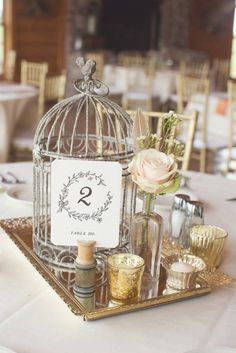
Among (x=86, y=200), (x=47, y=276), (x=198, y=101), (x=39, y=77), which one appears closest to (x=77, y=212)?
(x=86, y=200)

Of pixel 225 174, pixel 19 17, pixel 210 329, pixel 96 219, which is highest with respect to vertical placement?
pixel 19 17

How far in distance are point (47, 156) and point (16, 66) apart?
20.4 feet

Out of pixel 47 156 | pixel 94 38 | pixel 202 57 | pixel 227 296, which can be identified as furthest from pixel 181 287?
pixel 202 57

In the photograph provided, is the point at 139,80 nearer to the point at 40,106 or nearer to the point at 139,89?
the point at 139,89

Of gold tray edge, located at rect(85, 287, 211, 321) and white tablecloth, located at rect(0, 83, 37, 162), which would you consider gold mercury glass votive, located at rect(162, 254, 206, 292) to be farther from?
white tablecloth, located at rect(0, 83, 37, 162)

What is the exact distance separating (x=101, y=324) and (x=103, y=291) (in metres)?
0.12

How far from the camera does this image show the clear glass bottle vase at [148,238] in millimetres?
1079

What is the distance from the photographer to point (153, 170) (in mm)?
976

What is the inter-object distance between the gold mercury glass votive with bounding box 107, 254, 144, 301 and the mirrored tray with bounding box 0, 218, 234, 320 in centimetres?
2

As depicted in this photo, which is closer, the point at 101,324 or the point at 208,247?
the point at 101,324

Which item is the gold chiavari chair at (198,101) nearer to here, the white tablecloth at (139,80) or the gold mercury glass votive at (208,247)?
the white tablecloth at (139,80)

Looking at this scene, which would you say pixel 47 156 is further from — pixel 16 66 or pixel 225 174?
pixel 16 66

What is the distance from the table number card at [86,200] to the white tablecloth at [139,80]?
13.5ft

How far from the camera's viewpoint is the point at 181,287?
3.48 feet
